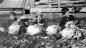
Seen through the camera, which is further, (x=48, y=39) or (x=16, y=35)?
(x=16, y=35)

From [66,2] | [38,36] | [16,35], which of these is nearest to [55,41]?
[38,36]

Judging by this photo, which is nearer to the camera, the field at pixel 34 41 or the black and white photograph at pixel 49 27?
the field at pixel 34 41

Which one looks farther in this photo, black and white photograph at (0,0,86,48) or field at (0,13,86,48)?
black and white photograph at (0,0,86,48)

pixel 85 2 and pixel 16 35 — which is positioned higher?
pixel 85 2

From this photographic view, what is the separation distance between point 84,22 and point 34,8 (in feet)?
8.92

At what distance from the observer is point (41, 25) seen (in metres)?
7.82

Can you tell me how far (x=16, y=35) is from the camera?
7.77 meters

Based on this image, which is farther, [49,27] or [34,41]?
[49,27]

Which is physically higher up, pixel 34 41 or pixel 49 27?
pixel 49 27

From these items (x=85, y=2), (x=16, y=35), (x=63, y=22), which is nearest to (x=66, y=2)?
(x=85, y=2)

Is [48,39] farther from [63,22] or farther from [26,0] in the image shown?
[26,0]

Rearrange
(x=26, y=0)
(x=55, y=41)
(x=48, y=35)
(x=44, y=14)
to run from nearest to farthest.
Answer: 1. (x=55, y=41)
2. (x=48, y=35)
3. (x=44, y=14)
4. (x=26, y=0)

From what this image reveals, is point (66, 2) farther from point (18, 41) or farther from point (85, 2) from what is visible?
point (18, 41)

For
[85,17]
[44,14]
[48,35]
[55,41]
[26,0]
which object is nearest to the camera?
[55,41]
